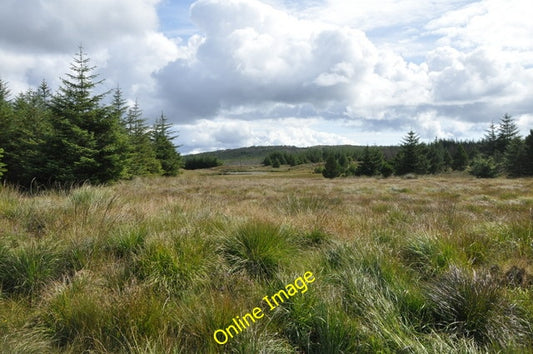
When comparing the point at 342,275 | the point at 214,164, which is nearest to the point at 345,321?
the point at 342,275

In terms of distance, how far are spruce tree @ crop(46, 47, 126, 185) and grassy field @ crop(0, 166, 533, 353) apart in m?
15.2

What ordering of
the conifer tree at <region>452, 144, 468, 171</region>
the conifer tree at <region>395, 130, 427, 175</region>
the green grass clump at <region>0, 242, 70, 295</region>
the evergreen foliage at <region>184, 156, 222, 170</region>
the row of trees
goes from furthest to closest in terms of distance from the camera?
the evergreen foliage at <region>184, 156, 222, 170</region> → the conifer tree at <region>452, 144, 468, 171</region> → the conifer tree at <region>395, 130, 427, 175</region> → the row of trees → the green grass clump at <region>0, 242, 70, 295</region>

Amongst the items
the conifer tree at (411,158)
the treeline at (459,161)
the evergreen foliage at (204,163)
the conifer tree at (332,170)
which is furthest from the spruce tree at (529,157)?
the evergreen foliage at (204,163)

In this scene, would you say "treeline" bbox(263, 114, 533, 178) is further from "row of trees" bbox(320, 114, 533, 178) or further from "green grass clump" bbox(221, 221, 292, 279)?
"green grass clump" bbox(221, 221, 292, 279)

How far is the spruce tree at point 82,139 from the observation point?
60.8ft

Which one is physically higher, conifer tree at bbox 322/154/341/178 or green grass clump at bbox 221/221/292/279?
green grass clump at bbox 221/221/292/279

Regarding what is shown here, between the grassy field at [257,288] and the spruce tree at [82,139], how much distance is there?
15.2 metres

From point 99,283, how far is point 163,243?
32.4 inches

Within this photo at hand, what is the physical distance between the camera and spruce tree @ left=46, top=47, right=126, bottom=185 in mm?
18531

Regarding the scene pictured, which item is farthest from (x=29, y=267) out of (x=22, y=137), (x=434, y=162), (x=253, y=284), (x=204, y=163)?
(x=204, y=163)

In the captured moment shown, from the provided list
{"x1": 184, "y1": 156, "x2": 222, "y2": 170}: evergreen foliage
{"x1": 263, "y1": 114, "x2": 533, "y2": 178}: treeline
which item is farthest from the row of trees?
{"x1": 184, "y1": 156, "x2": 222, "y2": 170}: evergreen foliage

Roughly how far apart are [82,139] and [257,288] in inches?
763

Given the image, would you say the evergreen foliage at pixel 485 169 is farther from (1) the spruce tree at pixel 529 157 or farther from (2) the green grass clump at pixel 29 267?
(2) the green grass clump at pixel 29 267

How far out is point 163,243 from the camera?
393 centimetres
